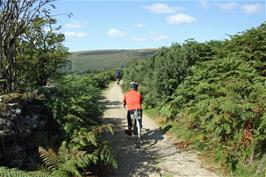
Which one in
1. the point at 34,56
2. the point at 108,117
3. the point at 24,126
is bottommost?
the point at 108,117

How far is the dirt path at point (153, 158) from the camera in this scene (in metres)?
10.5

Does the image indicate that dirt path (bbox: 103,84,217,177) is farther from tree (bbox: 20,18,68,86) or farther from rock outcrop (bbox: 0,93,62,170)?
tree (bbox: 20,18,68,86)

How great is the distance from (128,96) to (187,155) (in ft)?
9.91

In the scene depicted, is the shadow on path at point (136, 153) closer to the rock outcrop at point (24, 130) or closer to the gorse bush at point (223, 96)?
the gorse bush at point (223, 96)

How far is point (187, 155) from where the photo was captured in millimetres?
12094

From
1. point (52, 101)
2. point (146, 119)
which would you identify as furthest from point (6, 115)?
point (146, 119)

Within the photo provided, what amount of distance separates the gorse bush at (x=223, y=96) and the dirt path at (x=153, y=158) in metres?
0.65

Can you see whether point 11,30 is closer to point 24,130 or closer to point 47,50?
point 24,130

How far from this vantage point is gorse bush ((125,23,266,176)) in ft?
34.1

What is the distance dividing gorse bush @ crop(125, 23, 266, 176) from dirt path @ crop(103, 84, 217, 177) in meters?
0.65

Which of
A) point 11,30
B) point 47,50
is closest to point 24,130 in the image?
point 11,30

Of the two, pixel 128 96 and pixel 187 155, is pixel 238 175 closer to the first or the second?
pixel 187 155

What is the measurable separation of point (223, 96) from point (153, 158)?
2.83 m

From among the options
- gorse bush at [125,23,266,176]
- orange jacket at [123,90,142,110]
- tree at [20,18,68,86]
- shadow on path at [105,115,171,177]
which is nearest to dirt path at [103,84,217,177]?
shadow on path at [105,115,171,177]
